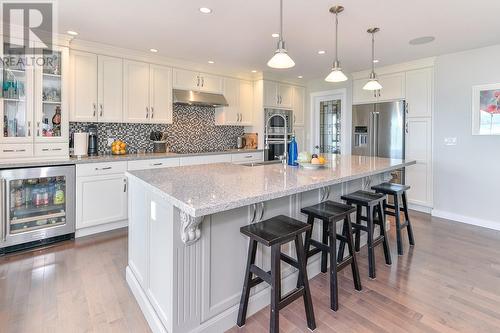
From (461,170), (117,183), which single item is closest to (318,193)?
(117,183)

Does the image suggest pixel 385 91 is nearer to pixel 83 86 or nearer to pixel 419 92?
pixel 419 92

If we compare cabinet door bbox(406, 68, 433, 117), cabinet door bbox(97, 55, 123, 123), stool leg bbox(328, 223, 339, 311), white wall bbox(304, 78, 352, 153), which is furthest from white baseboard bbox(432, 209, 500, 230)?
cabinet door bbox(97, 55, 123, 123)

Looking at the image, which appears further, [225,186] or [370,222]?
[370,222]

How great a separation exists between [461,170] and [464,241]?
1.23 meters

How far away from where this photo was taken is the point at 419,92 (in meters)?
4.39

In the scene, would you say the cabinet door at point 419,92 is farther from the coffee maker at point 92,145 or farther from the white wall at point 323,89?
the coffee maker at point 92,145

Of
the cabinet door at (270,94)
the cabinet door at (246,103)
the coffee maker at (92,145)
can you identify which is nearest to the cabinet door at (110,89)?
the coffee maker at (92,145)

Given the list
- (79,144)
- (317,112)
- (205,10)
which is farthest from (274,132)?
(79,144)

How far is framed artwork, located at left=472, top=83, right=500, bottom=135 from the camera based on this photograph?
3680 mm

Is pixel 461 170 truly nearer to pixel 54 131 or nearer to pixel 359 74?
pixel 359 74

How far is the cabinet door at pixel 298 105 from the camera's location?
590 cm

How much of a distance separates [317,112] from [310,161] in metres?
3.68

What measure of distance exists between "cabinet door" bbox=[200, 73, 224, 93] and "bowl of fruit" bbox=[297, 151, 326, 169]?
267 cm

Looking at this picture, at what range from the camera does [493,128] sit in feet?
12.2
